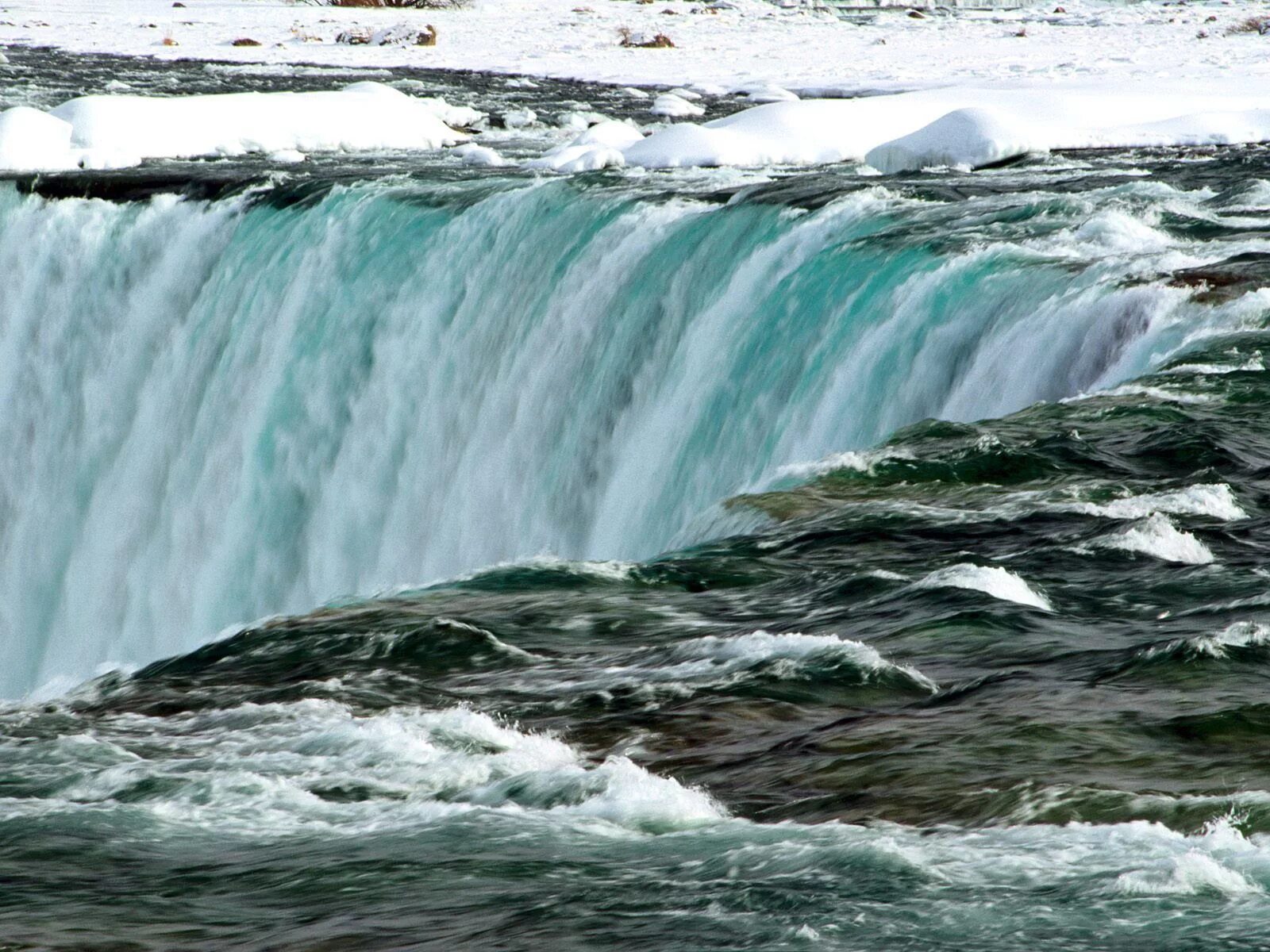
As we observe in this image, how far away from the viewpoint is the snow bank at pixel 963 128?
21.0m

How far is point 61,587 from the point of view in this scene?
19.8 m

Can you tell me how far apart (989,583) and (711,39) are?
45365 millimetres

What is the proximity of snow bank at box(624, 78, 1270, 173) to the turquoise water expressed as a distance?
2299mm

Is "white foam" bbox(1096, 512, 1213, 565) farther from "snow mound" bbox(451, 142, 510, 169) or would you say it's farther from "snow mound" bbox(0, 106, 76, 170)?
"snow mound" bbox(0, 106, 76, 170)

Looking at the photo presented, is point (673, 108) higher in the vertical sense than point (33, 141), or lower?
higher

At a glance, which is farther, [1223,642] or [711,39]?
[711,39]

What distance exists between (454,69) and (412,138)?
44.9 feet

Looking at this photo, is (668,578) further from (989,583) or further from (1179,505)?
(1179,505)

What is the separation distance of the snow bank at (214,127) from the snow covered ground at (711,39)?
962cm

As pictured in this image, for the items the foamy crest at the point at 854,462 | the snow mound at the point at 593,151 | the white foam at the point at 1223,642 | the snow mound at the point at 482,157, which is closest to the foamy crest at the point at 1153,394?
the foamy crest at the point at 854,462

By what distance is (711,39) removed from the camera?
2012 inches

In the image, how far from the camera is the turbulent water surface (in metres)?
4.96

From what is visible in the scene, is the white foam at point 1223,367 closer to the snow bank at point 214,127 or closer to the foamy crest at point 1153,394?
the foamy crest at point 1153,394

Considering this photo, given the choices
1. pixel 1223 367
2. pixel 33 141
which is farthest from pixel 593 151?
pixel 1223 367
